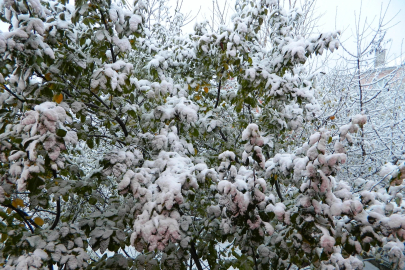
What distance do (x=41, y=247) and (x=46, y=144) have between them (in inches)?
27.5

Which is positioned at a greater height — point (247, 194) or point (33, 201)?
point (33, 201)

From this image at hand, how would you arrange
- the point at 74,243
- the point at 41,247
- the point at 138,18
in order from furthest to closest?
1. the point at 138,18
2. the point at 74,243
3. the point at 41,247

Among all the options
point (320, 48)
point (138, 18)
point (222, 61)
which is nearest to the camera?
point (138, 18)

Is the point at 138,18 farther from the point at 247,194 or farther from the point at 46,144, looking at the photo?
the point at 247,194

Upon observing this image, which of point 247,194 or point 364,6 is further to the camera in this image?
point 364,6

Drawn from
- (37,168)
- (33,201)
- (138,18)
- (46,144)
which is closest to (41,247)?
(33,201)

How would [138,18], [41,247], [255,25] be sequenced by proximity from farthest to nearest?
1. [255,25]
2. [138,18]
3. [41,247]

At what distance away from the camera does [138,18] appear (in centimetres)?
173

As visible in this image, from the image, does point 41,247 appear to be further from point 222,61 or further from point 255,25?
point 255,25

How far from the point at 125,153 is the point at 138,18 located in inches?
39.9

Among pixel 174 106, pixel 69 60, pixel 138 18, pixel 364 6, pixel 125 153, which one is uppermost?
pixel 364 6

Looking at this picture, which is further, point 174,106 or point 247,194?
point 174,106

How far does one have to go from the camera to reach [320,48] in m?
2.13

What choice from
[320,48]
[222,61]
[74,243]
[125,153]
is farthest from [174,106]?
[320,48]
